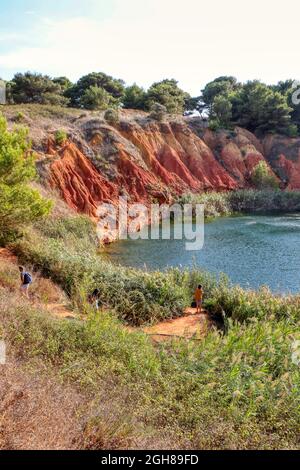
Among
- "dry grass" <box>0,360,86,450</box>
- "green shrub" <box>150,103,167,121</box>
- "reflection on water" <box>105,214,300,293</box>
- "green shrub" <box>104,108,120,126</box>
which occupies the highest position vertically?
"green shrub" <box>150,103,167,121</box>

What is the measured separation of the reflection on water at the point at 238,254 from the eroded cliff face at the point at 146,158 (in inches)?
290

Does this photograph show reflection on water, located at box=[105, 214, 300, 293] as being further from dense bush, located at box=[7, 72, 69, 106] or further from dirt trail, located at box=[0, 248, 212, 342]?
dense bush, located at box=[7, 72, 69, 106]

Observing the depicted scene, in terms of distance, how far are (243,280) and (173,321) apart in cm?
550

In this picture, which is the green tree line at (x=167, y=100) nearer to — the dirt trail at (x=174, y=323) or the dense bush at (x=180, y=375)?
the dirt trail at (x=174, y=323)

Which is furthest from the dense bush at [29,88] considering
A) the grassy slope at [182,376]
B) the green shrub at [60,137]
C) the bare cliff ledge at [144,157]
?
the grassy slope at [182,376]

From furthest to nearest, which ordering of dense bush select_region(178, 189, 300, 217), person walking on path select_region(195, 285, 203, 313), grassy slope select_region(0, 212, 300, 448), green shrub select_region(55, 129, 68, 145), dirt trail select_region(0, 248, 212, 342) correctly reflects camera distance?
dense bush select_region(178, 189, 300, 217), green shrub select_region(55, 129, 68, 145), person walking on path select_region(195, 285, 203, 313), dirt trail select_region(0, 248, 212, 342), grassy slope select_region(0, 212, 300, 448)

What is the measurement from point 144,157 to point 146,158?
9.0 inches

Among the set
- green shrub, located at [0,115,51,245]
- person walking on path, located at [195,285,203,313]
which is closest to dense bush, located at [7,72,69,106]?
green shrub, located at [0,115,51,245]

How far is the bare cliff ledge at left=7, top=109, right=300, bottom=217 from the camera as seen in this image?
33.2 meters

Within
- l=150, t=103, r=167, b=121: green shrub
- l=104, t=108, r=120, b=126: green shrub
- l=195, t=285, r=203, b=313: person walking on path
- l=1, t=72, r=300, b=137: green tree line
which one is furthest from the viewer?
l=1, t=72, r=300, b=137: green tree line

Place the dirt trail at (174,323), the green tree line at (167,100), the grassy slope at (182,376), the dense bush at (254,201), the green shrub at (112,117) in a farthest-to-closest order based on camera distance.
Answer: the green tree line at (167,100) < the dense bush at (254,201) < the green shrub at (112,117) < the dirt trail at (174,323) < the grassy slope at (182,376)

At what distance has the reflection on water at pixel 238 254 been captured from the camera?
754 inches

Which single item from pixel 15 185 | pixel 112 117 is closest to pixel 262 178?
pixel 112 117

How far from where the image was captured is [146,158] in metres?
42.0
